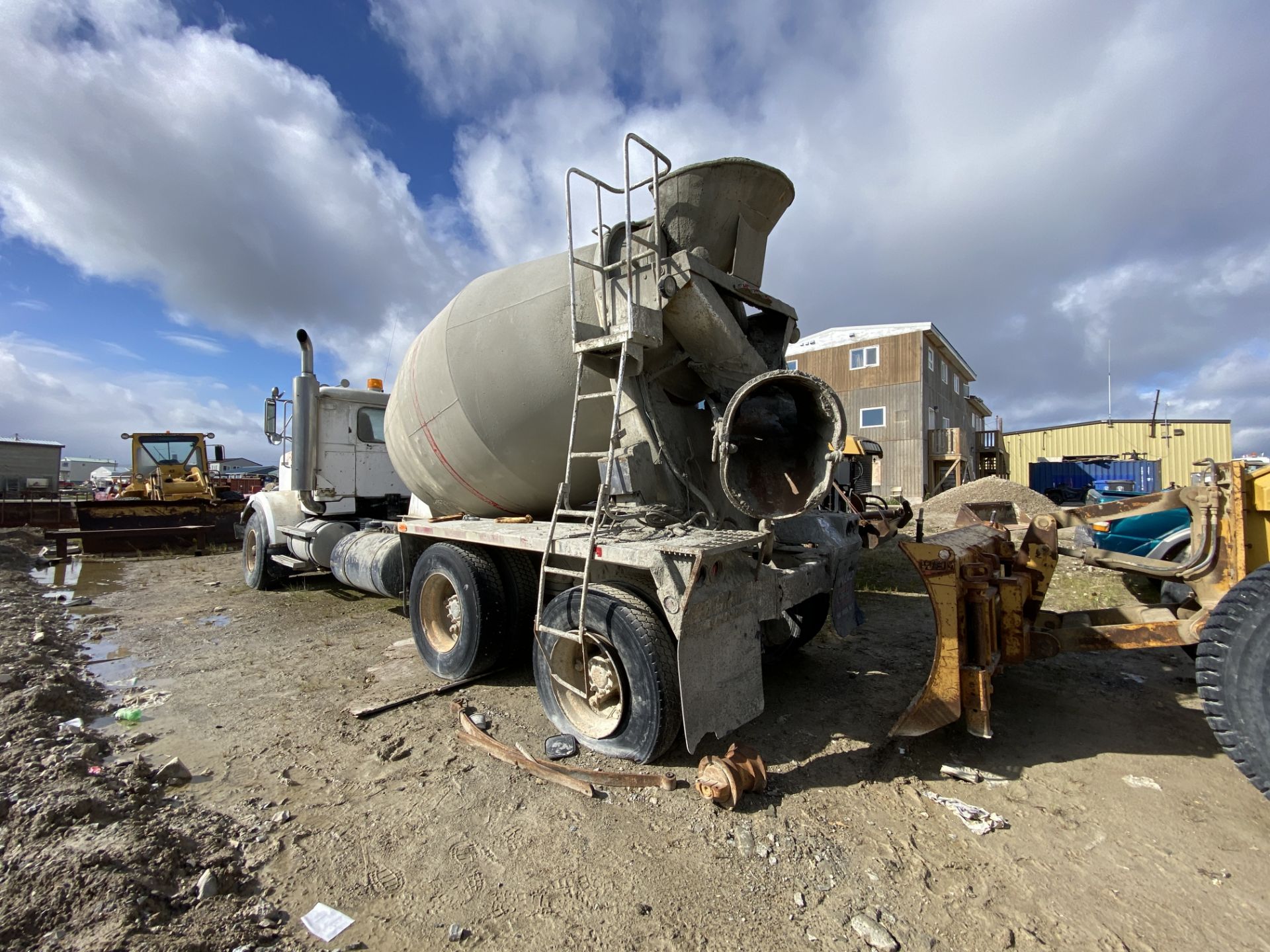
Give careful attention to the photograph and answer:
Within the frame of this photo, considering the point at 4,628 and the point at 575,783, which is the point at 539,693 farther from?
the point at 4,628

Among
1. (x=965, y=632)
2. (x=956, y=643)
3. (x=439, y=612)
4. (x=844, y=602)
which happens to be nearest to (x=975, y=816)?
(x=956, y=643)

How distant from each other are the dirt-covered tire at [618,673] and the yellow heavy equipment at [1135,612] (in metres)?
1.43

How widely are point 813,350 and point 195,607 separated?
946 inches

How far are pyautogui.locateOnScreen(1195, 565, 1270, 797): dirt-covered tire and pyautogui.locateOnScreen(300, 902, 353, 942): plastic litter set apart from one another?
→ 388 cm

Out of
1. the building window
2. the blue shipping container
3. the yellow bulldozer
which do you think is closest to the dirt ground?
the yellow bulldozer

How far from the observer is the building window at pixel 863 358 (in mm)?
24219

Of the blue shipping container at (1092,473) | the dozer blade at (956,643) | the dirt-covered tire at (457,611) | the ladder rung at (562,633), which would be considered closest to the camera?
the dozer blade at (956,643)

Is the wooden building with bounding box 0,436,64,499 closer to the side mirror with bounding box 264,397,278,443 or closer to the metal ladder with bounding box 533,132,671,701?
the side mirror with bounding box 264,397,278,443

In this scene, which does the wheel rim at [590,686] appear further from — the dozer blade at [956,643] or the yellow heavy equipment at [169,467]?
the yellow heavy equipment at [169,467]

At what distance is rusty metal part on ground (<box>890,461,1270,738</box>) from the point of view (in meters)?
3.18

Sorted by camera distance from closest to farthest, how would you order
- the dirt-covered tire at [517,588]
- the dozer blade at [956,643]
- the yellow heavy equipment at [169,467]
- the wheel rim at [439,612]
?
1. the dozer blade at [956,643]
2. the dirt-covered tire at [517,588]
3. the wheel rim at [439,612]
4. the yellow heavy equipment at [169,467]

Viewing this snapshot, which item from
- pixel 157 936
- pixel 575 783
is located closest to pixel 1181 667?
pixel 575 783

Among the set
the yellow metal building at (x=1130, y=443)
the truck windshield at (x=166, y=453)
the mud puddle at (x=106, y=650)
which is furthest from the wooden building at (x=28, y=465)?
the yellow metal building at (x=1130, y=443)

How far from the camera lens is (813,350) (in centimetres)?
2628
